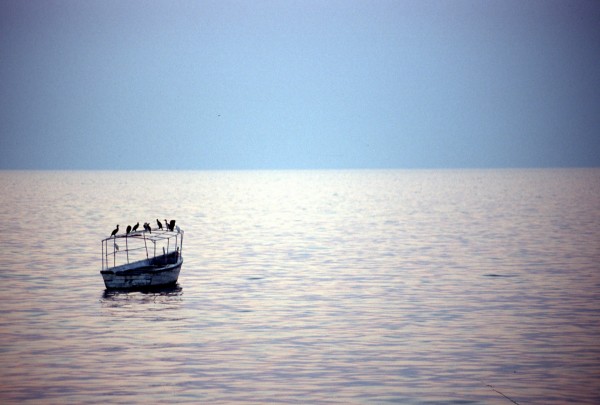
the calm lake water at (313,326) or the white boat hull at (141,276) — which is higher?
the white boat hull at (141,276)

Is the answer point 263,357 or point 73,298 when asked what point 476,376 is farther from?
point 73,298

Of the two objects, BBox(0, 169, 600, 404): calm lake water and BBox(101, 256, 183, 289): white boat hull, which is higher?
BBox(101, 256, 183, 289): white boat hull

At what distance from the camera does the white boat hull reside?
138 feet

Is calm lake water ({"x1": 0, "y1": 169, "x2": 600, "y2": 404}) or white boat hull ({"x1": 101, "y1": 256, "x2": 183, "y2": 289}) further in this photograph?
white boat hull ({"x1": 101, "y1": 256, "x2": 183, "y2": 289})

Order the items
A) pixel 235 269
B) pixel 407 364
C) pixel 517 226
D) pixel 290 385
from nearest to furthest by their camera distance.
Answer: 1. pixel 290 385
2. pixel 407 364
3. pixel 235 269
4. pixel 517 226

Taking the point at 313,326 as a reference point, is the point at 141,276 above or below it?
above

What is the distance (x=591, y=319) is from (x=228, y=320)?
1359cm

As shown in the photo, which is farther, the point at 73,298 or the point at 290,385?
the point at 73,298

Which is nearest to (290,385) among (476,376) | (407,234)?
(476,376)

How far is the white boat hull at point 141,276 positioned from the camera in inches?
1654

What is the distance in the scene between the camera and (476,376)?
2606 cm

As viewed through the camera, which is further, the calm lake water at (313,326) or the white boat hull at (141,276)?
the white boat hull at (141,276)

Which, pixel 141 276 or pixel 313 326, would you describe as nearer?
pixel 313 326

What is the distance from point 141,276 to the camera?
42.6 m
